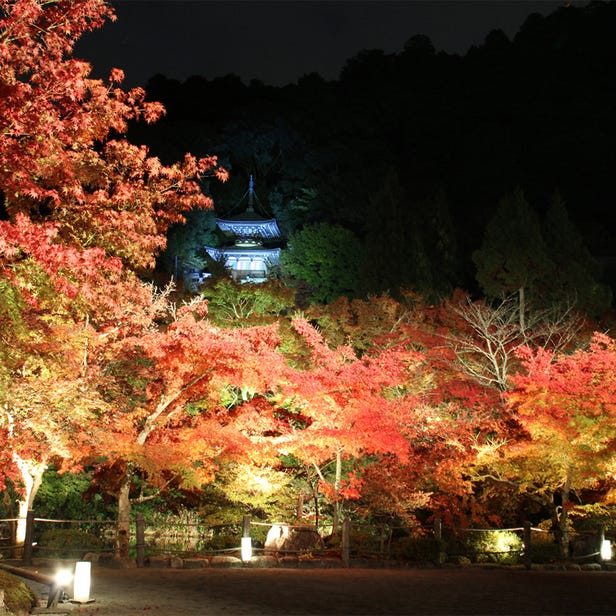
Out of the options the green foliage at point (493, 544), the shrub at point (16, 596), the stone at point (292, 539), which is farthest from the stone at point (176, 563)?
the green foliage at point (493, 544)

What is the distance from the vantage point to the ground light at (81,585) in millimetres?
8250

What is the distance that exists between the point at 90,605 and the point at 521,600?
5.51 meters

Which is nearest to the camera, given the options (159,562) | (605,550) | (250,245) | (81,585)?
(81,585)

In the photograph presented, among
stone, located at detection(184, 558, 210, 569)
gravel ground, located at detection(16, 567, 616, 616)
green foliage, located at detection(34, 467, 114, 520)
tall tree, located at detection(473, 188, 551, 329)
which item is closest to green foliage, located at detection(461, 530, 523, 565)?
gravel ground, located at detection(16, 567, 616, 616)

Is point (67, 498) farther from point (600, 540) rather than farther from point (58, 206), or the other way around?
point (600, 540)

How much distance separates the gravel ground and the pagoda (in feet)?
92.9

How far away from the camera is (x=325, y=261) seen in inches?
1433

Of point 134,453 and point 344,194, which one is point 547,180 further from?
point 134,453

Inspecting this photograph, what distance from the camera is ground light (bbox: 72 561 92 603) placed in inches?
325

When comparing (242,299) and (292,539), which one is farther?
(242,299)

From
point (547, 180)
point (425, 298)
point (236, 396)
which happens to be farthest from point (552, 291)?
point (547, 180)

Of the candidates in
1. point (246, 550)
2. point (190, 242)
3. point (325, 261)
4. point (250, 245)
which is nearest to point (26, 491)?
point (246, 550)

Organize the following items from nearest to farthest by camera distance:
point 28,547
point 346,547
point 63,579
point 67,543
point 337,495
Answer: point 63,579, point 28,547, point 346,547, point 67,543, point 337,495

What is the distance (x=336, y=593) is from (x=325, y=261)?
27538 mm
